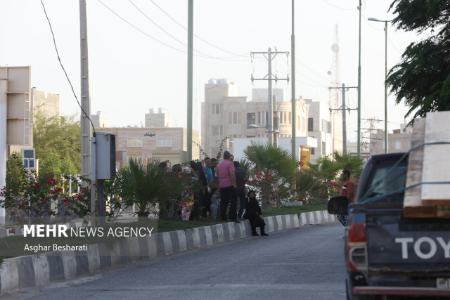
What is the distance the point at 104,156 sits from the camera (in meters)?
19.2

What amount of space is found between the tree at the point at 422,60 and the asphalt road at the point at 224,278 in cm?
353

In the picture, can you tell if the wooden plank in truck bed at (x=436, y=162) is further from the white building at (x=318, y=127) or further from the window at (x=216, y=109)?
the window at (x=216, y=109)

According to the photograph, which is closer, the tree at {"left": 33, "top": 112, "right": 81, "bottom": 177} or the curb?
the curb

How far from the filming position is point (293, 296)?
12.6 m

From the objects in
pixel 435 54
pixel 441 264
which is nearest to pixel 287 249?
pixel 435 54

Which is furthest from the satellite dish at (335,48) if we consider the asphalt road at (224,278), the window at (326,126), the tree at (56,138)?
the asphalt road at (224,278)

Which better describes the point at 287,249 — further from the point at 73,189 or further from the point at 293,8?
the point at 293,8

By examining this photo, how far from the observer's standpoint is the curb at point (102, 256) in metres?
14.2

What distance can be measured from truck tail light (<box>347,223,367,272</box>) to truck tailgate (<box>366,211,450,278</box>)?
0.05 meters

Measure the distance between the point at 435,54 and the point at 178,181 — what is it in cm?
610

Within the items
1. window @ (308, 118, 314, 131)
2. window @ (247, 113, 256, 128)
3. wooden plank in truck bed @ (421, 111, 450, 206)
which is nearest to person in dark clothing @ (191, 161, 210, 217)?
wooden plank in truck bed @ (421, 111, 450, 206)

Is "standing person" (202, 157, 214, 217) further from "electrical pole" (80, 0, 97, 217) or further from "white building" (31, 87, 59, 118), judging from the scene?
"white building" (31, 87, 59, 118)

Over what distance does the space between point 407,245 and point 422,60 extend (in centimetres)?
1258

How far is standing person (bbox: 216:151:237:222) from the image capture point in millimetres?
25084
